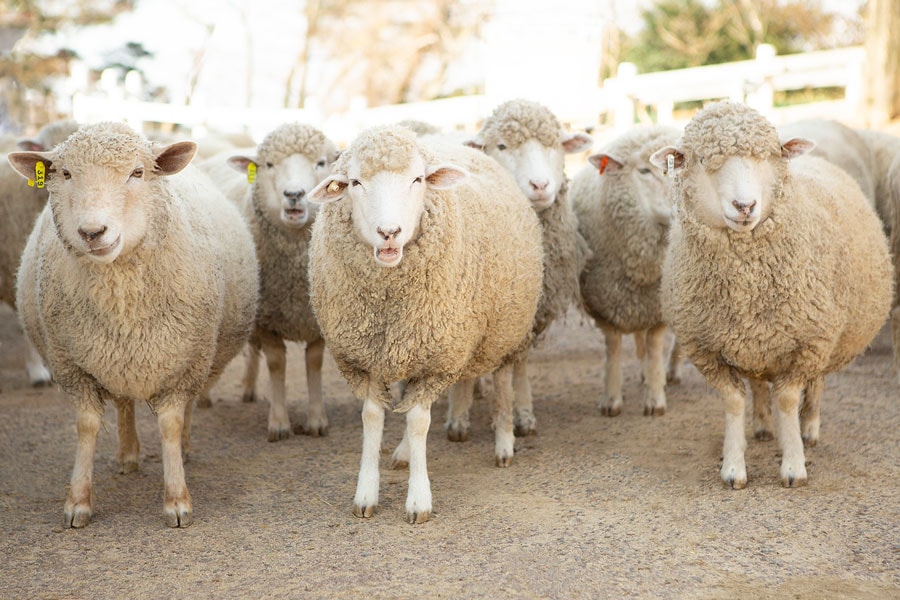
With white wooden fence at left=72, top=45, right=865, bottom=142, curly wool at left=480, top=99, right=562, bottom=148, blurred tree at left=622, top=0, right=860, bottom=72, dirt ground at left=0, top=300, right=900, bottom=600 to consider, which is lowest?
dirt ground at left=0, top=300, right=900, bottom=600

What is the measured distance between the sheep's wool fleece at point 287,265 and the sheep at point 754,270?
2195mm

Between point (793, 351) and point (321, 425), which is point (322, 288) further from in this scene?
point (793, 351)

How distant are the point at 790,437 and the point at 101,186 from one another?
3.33m

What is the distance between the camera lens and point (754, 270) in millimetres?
4266

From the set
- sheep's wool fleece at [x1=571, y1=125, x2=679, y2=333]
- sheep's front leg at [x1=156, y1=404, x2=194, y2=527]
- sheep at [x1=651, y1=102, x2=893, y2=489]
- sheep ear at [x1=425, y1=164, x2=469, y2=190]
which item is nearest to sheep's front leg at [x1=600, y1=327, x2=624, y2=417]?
sheep's wool fleece at [x1=571, y1=125, x2=679, y2=333]

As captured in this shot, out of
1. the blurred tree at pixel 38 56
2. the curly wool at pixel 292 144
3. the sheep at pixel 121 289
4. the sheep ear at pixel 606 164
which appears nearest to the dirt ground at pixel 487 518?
the sheep at pixel 121 289

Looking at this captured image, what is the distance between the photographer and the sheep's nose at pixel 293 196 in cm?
541

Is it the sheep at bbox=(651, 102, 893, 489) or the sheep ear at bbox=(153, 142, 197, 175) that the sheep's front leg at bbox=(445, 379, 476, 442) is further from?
the sheep ear at bbox=(153, 142, 197, 175)

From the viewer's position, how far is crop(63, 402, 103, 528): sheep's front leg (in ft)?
13.8

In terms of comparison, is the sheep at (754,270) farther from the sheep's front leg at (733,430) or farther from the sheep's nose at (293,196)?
the sheep's nose at (293,196)

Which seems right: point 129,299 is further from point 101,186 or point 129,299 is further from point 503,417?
point 503,417

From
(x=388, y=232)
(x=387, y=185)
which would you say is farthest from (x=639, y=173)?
(x=388, y=232)

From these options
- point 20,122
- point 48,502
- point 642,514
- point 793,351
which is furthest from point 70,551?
point 20,122

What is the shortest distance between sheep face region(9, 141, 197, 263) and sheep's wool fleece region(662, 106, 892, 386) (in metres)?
2.48
